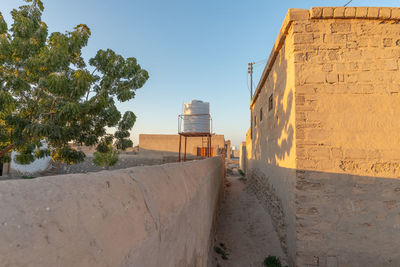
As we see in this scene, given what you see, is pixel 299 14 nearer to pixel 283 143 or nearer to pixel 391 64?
pixel 391 64

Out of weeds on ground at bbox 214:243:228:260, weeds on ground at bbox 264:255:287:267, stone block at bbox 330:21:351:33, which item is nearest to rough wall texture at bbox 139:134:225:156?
weeds on ground at bbox 214:243:228:260

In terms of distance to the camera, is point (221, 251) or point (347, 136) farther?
point (221, 251)

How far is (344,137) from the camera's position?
4207 millimetres

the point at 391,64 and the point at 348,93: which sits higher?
the point at 391,64

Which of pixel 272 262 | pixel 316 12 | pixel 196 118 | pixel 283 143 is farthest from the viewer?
pixel 196 118

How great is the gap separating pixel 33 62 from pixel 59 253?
631 centimetres

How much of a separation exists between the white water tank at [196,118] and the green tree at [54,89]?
3475 mm

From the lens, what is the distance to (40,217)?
0.58m

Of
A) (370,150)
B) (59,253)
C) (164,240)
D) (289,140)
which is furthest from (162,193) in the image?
(370,150)

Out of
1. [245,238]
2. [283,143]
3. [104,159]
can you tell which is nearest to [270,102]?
[283,143]

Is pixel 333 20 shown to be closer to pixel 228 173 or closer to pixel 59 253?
pixel 59 253

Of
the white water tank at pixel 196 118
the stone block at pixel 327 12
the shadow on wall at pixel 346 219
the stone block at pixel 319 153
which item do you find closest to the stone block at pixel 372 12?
the stone block at pixel 327 12

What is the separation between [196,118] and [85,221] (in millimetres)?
9965

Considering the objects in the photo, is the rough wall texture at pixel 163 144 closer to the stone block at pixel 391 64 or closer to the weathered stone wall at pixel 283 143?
the weathered stone wall at pixel 283 143
